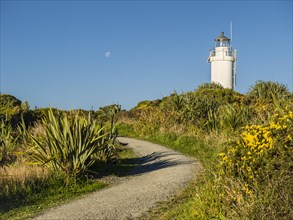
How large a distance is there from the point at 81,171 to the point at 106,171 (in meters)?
1.20

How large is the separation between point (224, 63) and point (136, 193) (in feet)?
146

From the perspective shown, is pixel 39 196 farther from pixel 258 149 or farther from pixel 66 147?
pixel 258 149

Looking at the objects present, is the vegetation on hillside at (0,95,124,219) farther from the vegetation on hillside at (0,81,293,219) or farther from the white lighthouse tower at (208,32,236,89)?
the white lighthouse tower at (208,32,236,89)

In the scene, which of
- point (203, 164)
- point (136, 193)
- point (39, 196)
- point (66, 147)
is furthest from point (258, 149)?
point (66, 147)

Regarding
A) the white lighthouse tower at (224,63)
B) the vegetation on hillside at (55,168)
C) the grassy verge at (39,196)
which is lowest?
the grassy verge at (39,196)

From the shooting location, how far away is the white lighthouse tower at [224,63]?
51197 millimetres

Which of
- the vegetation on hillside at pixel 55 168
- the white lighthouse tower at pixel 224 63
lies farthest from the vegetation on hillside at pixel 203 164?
the white lighthouse tower at pixel 224 63

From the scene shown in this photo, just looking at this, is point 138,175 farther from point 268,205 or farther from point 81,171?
point 268,205

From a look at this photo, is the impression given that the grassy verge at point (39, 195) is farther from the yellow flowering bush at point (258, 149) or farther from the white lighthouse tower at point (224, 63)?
the white lighthouse tower at point (224, 63)

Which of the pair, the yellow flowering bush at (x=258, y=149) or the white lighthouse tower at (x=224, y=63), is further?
the white lighthouse tower at (x=224, y=63)

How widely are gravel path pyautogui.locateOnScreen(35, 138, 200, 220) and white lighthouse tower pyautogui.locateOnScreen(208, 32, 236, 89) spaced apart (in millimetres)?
39877

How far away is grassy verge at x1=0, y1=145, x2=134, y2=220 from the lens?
7.31m

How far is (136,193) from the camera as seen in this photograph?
27.6ft

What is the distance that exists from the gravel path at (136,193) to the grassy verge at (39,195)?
0.34 m
